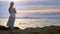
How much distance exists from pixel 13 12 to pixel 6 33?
0.89 metres

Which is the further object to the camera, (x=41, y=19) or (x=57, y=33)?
(x=41, y=19)

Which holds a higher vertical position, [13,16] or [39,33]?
[13,16]

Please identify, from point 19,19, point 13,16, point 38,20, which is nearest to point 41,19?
point 38,20

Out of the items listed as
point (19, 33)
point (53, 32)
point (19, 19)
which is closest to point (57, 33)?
point (53, 32)

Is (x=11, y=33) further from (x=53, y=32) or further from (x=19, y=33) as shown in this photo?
(x=53, y=32)

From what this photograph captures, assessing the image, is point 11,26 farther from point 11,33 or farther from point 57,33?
point 57,33

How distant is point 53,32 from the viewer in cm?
791

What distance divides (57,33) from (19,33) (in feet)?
4.79

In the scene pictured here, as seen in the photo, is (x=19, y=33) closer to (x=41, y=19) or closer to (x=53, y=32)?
(x=53, y=32)

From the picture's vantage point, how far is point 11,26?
817 cm

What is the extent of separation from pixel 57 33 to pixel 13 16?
1.86 meters

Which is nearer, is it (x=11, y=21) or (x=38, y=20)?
(x=11, y=21)

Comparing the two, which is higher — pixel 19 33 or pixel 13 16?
pixel 13 16

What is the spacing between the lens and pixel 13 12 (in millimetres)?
8172
